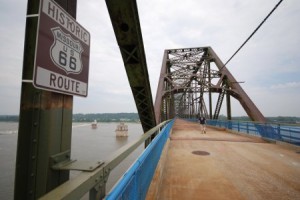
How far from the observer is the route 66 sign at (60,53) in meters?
1.23

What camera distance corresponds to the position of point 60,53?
144cm

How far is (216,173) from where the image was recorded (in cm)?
472

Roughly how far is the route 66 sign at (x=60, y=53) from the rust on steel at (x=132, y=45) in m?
2.34

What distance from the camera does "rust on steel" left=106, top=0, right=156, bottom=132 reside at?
383 cm

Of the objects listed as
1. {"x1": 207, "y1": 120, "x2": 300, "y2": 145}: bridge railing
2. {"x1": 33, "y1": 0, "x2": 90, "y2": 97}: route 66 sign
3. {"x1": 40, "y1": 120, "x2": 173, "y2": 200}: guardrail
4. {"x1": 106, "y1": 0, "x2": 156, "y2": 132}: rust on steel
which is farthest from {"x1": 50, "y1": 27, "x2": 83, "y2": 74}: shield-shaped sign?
{"x1": 207, "y1": 120, "x2": 300, "y2": 145}: bridge railing

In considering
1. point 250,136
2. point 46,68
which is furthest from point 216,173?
point 250,136

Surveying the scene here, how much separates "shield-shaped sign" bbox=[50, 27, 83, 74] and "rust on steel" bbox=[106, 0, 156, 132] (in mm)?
2566

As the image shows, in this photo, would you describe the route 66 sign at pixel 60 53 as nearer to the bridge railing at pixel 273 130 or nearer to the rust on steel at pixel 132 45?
the rust on steel at pixel 132 45

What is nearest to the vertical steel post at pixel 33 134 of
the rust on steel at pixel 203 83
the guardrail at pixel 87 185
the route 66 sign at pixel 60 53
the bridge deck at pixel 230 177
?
the route 66 sign at pixel 60 53

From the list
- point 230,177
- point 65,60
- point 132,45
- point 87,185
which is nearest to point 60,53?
point 65,60

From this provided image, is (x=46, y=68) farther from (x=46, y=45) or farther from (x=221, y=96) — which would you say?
(x=221, y=96)

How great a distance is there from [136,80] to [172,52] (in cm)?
2138

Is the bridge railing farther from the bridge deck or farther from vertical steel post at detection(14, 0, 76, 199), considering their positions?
vertical steel post at detection(14, 0, 76, 199)

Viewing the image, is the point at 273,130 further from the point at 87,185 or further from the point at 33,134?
the point at 33,134
